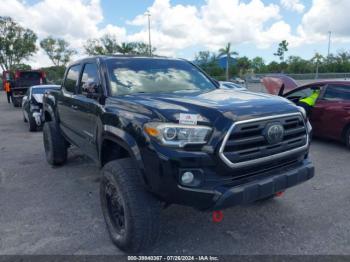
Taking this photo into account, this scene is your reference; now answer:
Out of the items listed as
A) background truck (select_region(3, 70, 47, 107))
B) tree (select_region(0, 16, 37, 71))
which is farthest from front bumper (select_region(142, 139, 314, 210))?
tree (select_region(0, 16, 37, 71))

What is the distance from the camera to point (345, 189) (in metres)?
4.28

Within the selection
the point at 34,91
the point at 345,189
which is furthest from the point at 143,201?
the point at 34,91

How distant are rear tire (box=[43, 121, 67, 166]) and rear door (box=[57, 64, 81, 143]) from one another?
0.25 m

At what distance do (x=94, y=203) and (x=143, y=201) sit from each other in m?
1.66

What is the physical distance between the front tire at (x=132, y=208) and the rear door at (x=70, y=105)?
181cm

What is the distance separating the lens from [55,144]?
5.39 metres

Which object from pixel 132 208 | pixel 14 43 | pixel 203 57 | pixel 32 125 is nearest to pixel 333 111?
pixel 132 208

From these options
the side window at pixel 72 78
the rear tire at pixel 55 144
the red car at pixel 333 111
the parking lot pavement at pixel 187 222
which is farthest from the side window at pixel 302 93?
the rear tire at pixel 55 144

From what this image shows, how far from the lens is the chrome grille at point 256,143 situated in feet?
8.01

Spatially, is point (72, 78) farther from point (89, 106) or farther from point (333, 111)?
point (333, 111)

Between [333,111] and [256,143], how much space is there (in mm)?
4721

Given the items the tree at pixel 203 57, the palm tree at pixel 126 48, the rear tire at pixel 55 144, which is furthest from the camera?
the tree at pixel 203 57

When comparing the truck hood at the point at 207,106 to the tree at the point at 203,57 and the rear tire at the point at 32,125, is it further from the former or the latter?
the tree at the point at 203,57

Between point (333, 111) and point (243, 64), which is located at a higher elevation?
point (243, 64)
